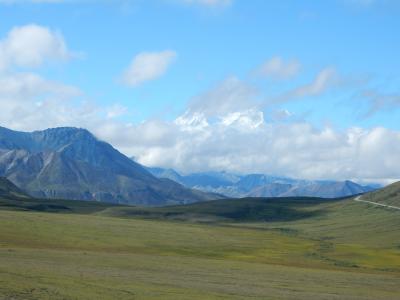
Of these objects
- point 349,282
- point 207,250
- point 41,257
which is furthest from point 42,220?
point 349,282

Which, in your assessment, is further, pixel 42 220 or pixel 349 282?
pixel 42 220

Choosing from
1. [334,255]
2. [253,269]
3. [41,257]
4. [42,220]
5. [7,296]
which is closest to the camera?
[7,296]

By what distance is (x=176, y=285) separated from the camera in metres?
60.4

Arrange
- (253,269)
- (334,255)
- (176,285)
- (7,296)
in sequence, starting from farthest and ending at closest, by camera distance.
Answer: (334,255), (253,269), (176,285), (7,296)

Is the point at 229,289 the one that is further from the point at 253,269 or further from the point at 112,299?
the point at 253,269

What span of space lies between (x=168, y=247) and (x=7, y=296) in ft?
255

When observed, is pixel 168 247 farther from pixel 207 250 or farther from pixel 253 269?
pixel 253 269

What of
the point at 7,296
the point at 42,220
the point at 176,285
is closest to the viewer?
the point at 7,296

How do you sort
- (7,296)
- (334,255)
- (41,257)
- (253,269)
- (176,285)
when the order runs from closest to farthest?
(7,296) < (176,285) < (41,257) < (253,269) < (334,255)

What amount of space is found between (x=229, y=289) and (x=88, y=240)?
6362 cm

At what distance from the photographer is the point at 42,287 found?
1983 inches

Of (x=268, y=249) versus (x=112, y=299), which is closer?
(x=112, y=299)

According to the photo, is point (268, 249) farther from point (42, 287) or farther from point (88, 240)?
point (42, 287)

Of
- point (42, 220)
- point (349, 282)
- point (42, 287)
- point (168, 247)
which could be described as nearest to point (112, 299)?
point (42, 287)
